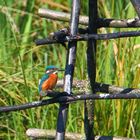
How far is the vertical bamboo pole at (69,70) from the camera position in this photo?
1.90 m

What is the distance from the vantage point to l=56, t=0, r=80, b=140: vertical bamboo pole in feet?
6.25

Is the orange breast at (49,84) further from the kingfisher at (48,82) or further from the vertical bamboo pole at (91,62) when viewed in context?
the vertical bamboo pole at (91,62)

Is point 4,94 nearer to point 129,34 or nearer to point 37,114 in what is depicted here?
point 37,114

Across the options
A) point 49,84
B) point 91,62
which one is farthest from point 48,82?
point 91,62

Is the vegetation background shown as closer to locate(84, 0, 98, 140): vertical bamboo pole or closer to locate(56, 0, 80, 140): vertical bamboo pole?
locate(84, 0, 98, 140): vertical bamboo pole

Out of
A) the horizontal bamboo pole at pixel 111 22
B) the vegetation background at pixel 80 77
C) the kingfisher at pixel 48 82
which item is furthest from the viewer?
the vegetation background at pixel 80 77

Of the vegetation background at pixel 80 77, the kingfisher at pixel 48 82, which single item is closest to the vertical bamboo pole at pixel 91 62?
the kingfisher at pixel 48 82

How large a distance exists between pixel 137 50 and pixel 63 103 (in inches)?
50.2

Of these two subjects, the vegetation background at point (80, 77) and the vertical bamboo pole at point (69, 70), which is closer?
the vertical bamboo pole at point (69, 70)

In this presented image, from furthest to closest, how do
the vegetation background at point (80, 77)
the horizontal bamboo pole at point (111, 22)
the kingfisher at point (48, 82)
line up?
the vegetation background at point (80, 77), the horizontal bamboo pole at point (111, 22), the kingfisher at point (48, 82)

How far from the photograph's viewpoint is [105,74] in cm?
291

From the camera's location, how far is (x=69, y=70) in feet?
6.33

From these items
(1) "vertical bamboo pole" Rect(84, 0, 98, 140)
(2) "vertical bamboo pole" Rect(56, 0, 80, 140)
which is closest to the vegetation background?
Result: (1) "vertical bamboo pole" Rect(84, 0, 98, 140)

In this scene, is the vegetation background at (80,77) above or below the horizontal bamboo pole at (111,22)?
below
